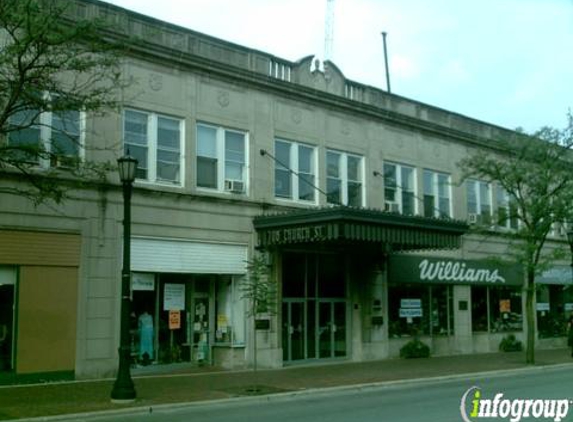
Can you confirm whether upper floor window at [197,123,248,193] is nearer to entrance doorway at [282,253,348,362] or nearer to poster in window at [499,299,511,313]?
entrance doorway at [282,253,348,362]

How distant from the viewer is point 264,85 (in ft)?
82.1

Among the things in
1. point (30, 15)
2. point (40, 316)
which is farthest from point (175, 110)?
point (30, 15)

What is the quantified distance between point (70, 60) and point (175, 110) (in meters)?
7.09

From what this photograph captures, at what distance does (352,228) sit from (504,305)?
15.5 metres

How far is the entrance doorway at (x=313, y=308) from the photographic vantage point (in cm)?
2545

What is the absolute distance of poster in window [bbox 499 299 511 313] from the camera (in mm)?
34500

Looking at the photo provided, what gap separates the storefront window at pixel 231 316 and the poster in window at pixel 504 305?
15.3 meters

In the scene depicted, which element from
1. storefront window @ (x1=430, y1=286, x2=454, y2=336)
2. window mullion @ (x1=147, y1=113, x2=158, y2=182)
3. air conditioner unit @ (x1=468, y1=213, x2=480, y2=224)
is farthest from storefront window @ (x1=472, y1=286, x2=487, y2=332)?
window mullion @ (x1=147, y1=113, x2=158, y2=182)

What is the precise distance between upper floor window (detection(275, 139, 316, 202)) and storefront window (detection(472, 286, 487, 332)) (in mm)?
10705

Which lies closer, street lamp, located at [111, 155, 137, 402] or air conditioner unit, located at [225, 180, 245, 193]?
street lamp, located at [111, 155, 137, 402]

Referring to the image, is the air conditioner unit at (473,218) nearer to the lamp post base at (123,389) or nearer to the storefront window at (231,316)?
the storefront window at (231,316)

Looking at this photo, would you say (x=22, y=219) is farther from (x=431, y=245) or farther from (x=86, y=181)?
(x=431, y=245)

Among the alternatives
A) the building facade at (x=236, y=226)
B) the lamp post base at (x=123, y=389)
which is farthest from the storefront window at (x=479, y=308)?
the lamp post base at (x=123, y=389)

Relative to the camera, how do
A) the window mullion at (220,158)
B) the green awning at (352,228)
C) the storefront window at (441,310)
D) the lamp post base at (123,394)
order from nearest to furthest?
→ 1. the lamp post base at (123,394)
2. the green awning at (352,228)
3. the window mullion at (220,158)
4. the storefront window at (441,310)
